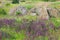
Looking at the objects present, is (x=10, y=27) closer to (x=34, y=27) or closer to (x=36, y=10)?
(x=34, y=27)

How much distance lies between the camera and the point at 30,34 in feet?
33.4

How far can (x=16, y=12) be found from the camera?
2467cm

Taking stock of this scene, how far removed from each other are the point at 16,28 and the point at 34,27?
824 millimetres

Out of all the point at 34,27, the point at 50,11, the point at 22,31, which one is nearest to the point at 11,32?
the point at 22,31

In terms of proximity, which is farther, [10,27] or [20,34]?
[10,27]

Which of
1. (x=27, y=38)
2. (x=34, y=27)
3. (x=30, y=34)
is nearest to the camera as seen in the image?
(x=27, y=38)

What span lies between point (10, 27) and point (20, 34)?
162 centimetres

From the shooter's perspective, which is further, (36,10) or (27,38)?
(36,10)

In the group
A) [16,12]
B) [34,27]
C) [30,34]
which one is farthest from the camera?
[16,12]

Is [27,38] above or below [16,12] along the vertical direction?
above

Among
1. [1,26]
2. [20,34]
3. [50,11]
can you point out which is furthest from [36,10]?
[20,34]

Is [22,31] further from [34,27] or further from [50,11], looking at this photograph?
[50,11]

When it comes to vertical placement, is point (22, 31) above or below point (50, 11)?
above

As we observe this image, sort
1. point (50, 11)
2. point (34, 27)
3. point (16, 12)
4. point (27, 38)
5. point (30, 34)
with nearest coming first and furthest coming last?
1. point (27, 38)
2. point (30, 34)
3. point (34, 27)
4. point (50, 11)
5. point (16, 12)
